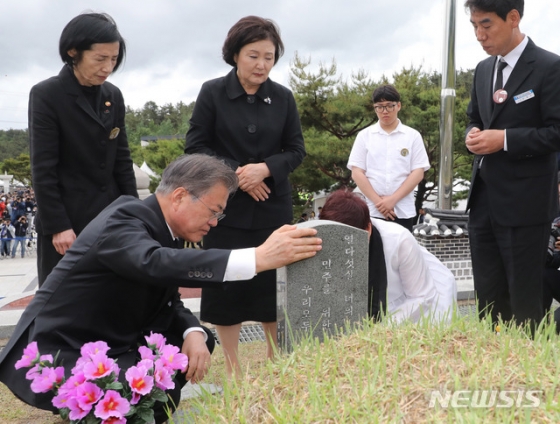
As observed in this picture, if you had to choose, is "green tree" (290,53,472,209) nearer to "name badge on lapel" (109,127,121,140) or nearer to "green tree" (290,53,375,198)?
"green tree" (290,53,375,198)

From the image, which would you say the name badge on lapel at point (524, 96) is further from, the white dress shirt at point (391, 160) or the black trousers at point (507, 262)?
the white dress shirt at point (391, 160)

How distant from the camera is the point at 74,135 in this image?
336 centimetres

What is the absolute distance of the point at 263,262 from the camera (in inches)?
94.8

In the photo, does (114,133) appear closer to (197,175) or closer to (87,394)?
(197,175)

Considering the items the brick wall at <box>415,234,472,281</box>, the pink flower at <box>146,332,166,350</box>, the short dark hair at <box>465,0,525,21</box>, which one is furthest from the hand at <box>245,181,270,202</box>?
the brick wall at <box>415,234,472,281</box>

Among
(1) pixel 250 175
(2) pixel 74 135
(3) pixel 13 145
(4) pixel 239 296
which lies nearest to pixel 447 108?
(1) pixel 250 175

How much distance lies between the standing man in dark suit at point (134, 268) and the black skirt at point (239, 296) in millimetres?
922

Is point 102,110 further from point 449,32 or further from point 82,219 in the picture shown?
point 449,32

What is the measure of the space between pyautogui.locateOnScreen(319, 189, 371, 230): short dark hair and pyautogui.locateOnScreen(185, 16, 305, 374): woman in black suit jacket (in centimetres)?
57

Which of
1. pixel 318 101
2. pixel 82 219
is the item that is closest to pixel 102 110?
pixel 82 219

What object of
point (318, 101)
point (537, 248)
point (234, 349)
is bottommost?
point (234, 349)

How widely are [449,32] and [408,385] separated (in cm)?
833

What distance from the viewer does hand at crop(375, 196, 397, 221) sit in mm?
5062

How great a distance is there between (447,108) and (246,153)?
21.0 ft
